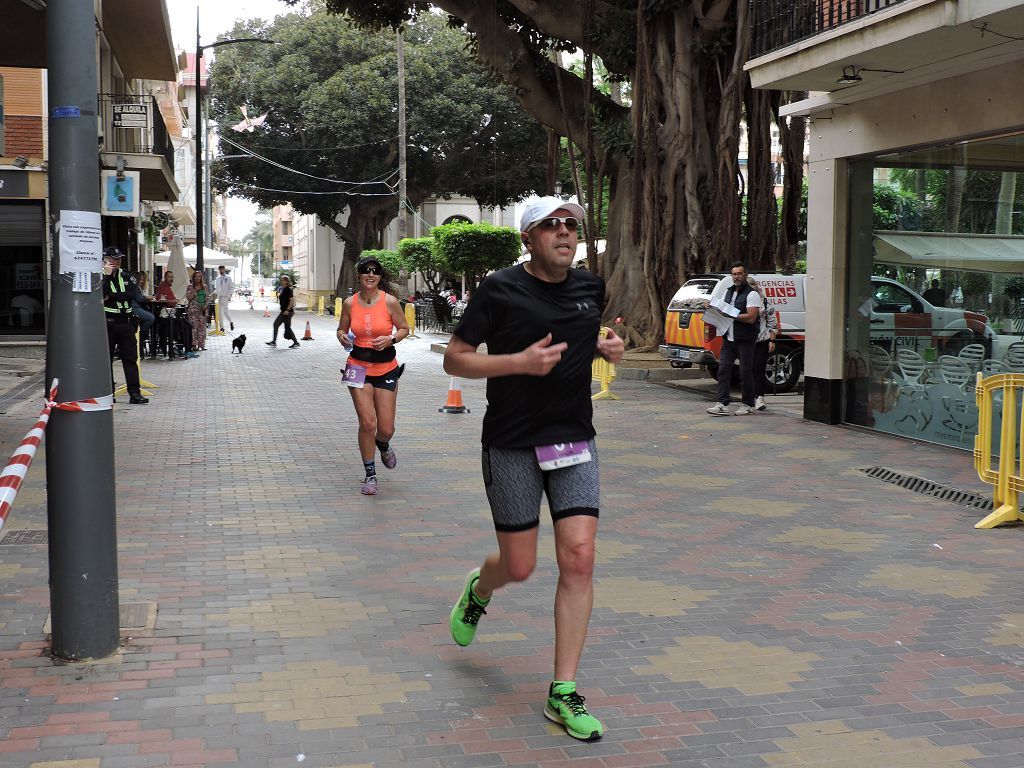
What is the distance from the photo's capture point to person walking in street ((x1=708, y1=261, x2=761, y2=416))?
13.4 meters

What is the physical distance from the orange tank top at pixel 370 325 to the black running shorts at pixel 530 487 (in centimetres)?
422

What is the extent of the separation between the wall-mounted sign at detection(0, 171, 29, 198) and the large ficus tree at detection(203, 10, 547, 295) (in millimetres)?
25490

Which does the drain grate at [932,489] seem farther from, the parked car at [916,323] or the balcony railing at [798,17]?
the balcony railing at [798,17]

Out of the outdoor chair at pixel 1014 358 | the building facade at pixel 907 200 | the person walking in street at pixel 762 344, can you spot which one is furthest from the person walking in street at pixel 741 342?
the outdoor chair at pixel 1014 358

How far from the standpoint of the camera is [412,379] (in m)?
18.5

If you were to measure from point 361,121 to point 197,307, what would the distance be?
24.7 m

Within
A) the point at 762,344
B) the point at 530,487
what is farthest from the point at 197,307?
the point at 530,487

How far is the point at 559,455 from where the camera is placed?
4.15 meters

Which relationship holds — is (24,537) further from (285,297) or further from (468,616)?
(285,297)

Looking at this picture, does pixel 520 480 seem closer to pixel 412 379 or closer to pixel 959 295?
pixel 959 295

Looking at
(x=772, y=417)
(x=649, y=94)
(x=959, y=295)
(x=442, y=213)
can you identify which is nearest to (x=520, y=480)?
(x=959, y=295)

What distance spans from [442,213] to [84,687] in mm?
60587

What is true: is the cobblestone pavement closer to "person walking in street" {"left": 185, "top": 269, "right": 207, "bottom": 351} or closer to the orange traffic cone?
the orange traffic cone

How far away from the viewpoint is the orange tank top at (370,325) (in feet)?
27.5
